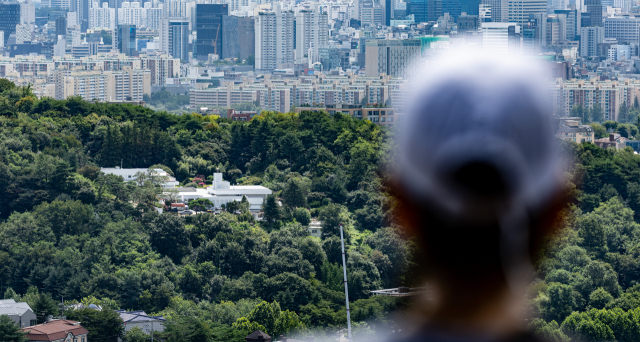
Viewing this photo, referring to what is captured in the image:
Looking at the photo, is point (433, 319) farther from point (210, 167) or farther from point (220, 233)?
point (210, 167)

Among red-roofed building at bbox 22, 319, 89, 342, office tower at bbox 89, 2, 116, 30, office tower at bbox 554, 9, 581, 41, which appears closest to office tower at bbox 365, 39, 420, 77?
office tower at bbox 554, 9, 581, 41

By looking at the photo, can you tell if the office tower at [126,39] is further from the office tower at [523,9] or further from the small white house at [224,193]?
the small white house at [224,193]

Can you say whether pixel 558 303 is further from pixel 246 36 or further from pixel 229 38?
pixel 229 38

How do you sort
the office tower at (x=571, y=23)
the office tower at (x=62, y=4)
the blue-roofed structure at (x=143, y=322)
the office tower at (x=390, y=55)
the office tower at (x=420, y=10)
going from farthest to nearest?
the office tower at (x=62, y=4) → the office tower at (x=420, y=10) → the office tower at (x=571, y=23) → the office tower at (x=390, y=55) → the blue-roofed structure at (x=143, y=322)

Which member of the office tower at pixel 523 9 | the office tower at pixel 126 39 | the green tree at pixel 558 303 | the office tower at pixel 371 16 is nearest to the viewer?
the green tree at pixel 558 303

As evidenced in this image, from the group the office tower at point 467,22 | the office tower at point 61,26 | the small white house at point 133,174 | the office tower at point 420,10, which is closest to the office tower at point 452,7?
the office tower at point 420,10

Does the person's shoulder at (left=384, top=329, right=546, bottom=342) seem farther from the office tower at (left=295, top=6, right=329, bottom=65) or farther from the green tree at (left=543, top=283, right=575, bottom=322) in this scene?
the office tower at (left=295, top=6, right=329, bottom=65)

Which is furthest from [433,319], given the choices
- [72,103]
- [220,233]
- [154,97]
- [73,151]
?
[154,97]

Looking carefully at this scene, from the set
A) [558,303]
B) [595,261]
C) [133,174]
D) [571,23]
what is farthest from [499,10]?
[558,303]
